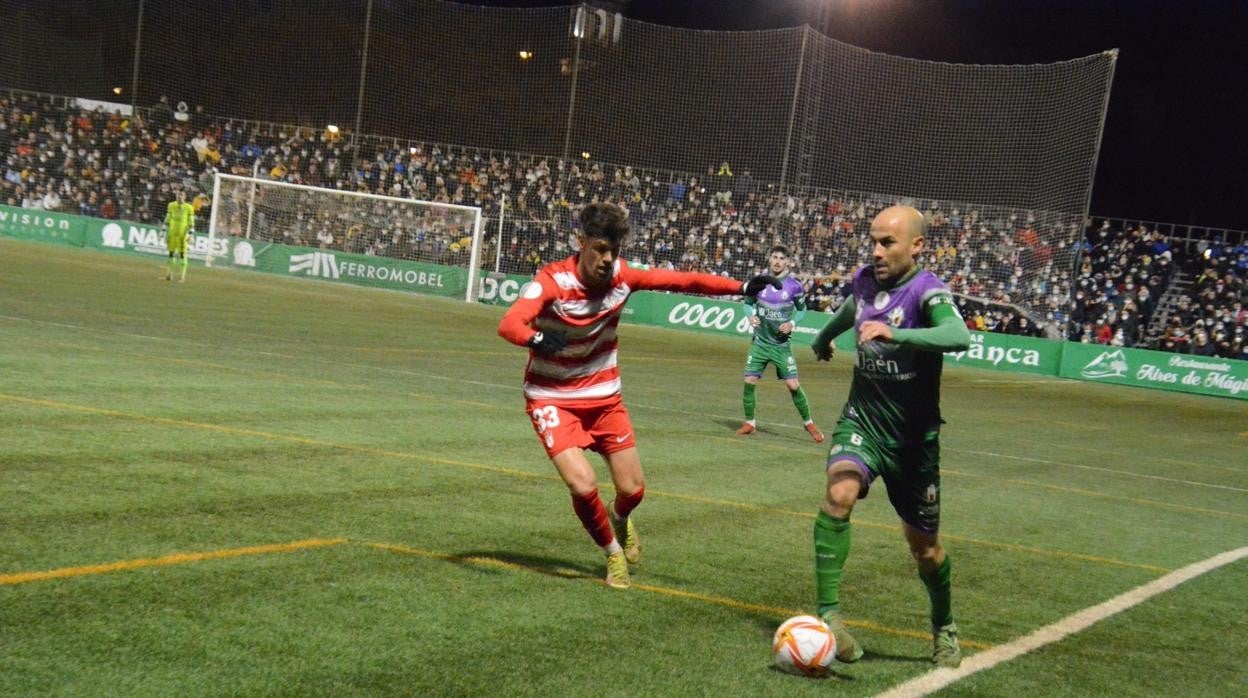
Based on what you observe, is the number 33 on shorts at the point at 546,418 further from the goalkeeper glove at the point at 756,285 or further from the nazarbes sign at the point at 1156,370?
the nazarbes sign at the point at 1156,370

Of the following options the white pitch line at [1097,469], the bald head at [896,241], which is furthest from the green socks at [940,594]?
the white pitch line at [1097,469]

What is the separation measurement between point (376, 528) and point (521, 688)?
321 centimetres

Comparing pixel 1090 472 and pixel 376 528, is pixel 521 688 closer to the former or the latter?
pixel 376 528

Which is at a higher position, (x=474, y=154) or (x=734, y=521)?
(x=474, y=154)

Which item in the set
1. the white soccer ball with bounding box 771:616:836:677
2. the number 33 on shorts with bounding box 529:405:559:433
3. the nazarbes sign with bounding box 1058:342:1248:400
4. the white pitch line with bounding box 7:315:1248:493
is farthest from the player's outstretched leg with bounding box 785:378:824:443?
the nazarbes sign with bounding box 1058:342:1248:400

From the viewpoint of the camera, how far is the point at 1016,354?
40000 mm

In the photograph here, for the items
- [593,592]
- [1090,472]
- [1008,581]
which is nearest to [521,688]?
[593,592]

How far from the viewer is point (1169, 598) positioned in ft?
28.8

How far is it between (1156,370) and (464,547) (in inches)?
1385

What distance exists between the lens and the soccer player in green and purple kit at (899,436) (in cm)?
637

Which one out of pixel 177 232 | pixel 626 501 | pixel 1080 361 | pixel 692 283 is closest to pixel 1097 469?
pixel 692 283

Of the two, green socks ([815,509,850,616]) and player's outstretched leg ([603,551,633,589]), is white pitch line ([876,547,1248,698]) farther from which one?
player's outstretched leg ([603,551,633,589])

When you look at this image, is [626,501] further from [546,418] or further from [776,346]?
[776,346]

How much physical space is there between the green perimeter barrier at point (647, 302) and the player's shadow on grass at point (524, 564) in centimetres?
3121
